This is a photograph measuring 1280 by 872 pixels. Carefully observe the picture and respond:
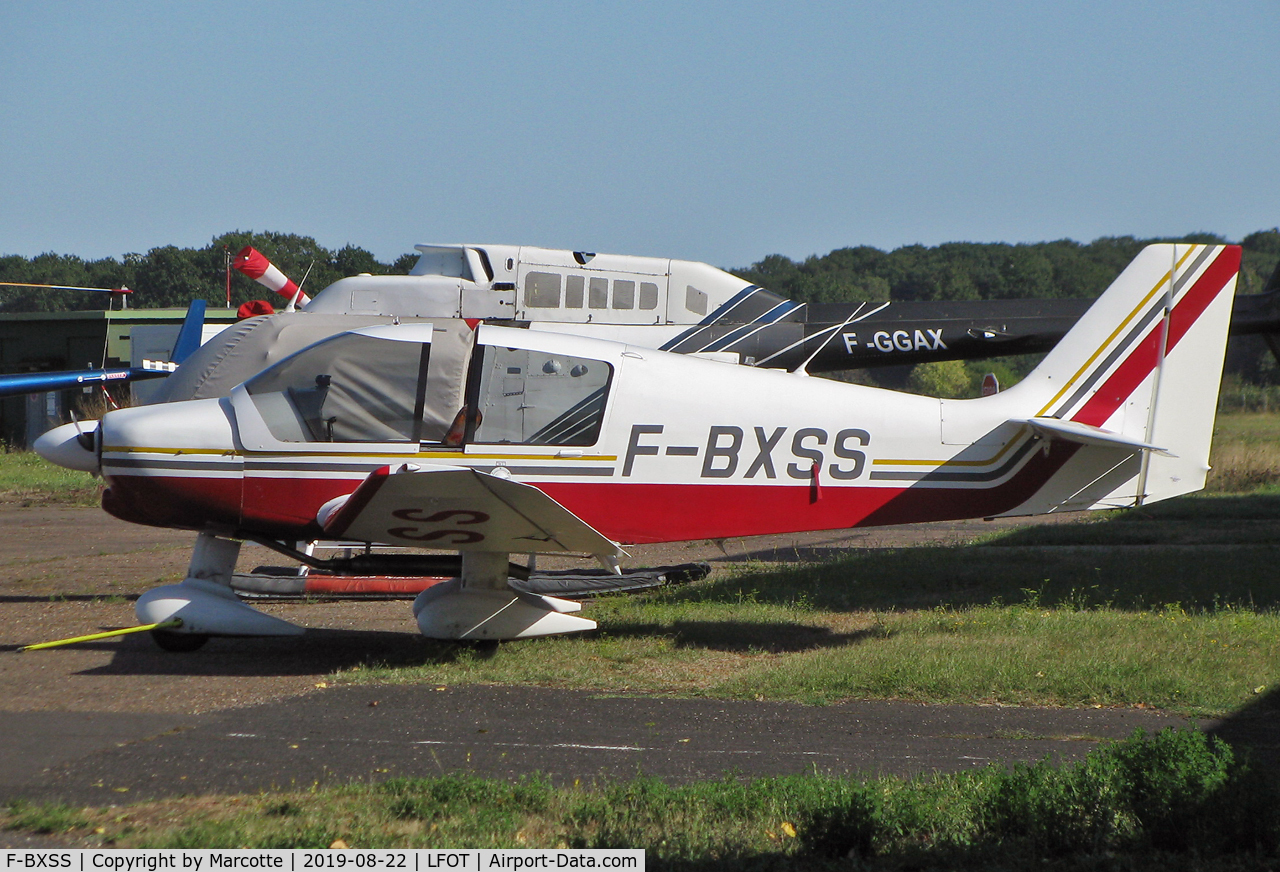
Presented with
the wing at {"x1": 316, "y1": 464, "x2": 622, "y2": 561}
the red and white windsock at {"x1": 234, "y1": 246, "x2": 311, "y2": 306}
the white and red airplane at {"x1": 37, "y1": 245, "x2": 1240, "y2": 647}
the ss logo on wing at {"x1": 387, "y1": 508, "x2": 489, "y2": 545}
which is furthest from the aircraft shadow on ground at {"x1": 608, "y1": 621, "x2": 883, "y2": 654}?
the red and white windsock at {"x1": 234, "y1": 246, "x2": 311, "y2": 306}

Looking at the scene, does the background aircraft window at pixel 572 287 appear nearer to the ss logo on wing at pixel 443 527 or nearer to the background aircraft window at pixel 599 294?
the background aircraft window at pixel 599 294

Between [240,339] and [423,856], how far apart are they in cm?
731

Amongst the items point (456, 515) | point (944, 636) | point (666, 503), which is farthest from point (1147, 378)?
point (456, 515)

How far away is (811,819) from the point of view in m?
3.80

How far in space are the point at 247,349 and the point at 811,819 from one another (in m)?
7.62

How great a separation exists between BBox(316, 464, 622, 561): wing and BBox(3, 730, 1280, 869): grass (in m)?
2.15

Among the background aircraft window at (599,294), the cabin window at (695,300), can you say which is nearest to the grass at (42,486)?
the background aircraft window at (599,294)

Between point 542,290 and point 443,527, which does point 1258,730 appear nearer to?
point 443,527

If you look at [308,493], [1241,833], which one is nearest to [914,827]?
[1241,833]

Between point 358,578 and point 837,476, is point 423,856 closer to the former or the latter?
point 837,476

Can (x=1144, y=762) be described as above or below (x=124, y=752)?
above

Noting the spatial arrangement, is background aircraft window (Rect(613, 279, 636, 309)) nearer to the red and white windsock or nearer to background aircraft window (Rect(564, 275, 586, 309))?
background aircraft window (Rect(564, 275, 586, 309))

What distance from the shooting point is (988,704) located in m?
5.94
